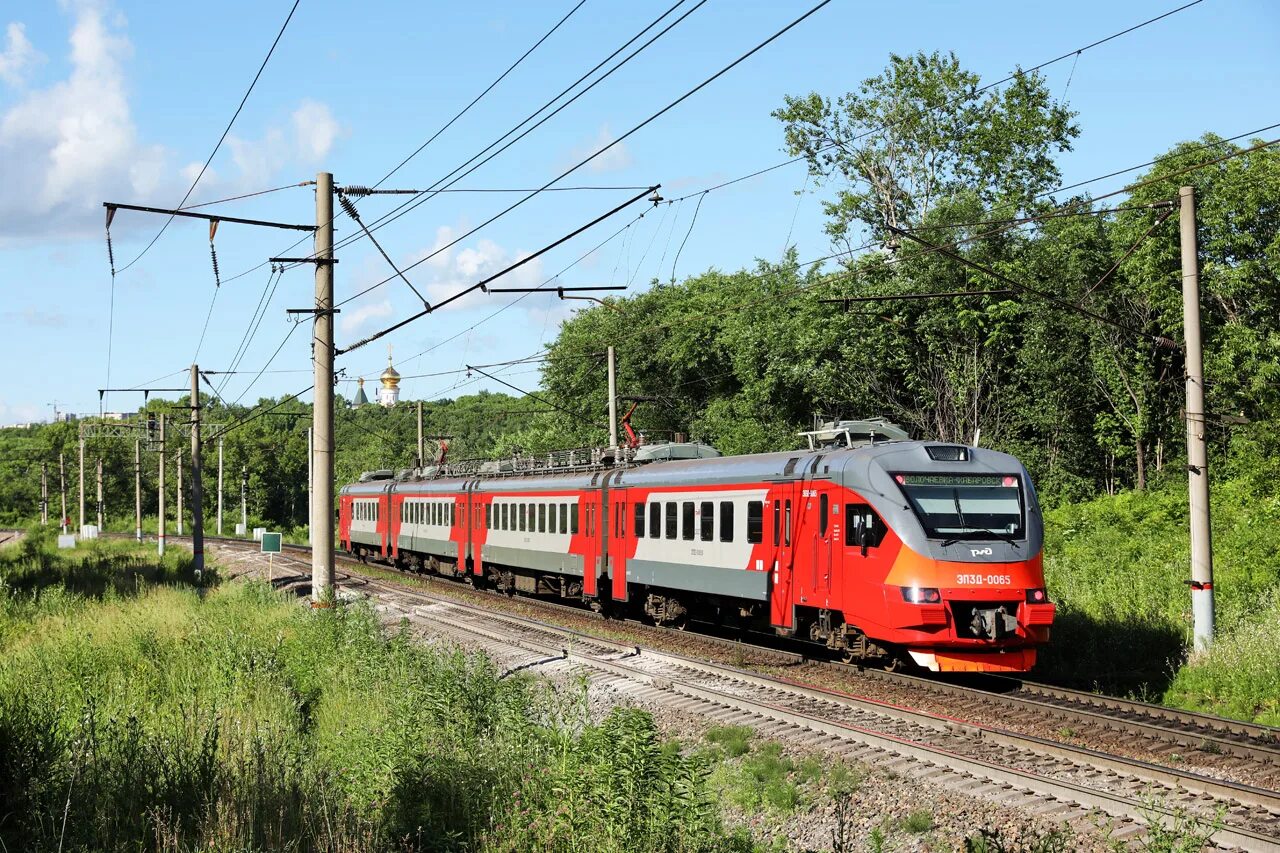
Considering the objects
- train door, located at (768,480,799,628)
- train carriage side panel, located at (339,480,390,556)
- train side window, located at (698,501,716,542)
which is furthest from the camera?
train carriage side panel, located at (339,480,390,556)

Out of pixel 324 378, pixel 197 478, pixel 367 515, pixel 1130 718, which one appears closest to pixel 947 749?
pixel 1130 718

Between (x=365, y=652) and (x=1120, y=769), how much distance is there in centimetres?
952

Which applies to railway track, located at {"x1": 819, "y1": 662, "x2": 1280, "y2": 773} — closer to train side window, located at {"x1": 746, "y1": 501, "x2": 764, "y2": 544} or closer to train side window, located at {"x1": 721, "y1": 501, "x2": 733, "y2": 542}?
train side window, located at {"x1": 746, "y1": 501, "x2": 764, "y2": 544}

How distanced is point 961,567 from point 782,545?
3482 mm

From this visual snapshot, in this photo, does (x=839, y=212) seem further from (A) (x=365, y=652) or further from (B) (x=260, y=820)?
(B) (x=260, y=820)

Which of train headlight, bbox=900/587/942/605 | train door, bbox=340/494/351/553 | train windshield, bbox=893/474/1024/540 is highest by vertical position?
train windshield, bbox=893/474/1024/540

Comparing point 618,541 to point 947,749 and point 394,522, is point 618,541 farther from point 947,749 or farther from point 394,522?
point 394,522

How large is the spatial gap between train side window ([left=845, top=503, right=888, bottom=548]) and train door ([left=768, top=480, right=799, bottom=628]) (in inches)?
59.8

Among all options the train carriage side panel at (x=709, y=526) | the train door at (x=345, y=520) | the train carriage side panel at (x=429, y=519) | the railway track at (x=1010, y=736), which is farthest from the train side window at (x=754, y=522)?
the train door at (x=345, y=520)

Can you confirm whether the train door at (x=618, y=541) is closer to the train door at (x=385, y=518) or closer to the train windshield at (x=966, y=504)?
the train windshield at (x=966, y=504)

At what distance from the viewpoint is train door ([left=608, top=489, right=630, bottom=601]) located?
23000 millimetres

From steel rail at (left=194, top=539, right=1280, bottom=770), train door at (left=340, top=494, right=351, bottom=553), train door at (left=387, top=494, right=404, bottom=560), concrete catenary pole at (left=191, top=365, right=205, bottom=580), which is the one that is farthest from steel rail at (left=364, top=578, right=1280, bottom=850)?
train door at (left=340, top=494, right=351, bottom=553)

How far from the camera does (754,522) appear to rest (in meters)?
18.1

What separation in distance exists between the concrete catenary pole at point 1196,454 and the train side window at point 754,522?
5.96 metres
